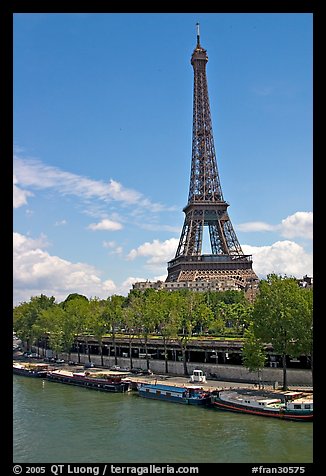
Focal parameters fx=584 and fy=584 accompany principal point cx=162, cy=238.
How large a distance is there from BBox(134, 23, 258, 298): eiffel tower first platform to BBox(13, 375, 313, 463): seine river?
5050 cm

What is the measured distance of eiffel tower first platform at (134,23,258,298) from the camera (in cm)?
8906

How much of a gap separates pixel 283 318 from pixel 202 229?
181 ft

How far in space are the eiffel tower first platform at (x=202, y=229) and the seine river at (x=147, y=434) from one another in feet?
166

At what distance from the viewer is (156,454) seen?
78.6ft

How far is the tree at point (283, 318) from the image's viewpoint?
37.8 m

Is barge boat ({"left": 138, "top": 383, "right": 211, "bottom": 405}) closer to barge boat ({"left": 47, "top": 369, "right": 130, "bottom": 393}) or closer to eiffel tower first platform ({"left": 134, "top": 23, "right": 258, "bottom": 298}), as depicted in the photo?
barge boat ({"left": 47, "top": 369, "right": 130, "bottom": 393})

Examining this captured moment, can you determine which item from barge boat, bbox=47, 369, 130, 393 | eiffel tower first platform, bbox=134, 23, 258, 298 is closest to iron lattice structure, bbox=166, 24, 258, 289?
eiffel tower first platform, bbox=134, 23, 258, 298

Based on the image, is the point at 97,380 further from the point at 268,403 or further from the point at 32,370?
the point at 268,403

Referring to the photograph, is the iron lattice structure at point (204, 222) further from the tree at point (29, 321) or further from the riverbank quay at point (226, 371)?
the riverbank quay at point (226, 371)

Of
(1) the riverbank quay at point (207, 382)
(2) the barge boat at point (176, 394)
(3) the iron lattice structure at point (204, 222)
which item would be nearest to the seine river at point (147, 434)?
(2) the barge boat at point (176, 394)

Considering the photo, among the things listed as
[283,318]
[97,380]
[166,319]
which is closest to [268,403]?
[283,318]

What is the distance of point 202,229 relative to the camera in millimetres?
92875
